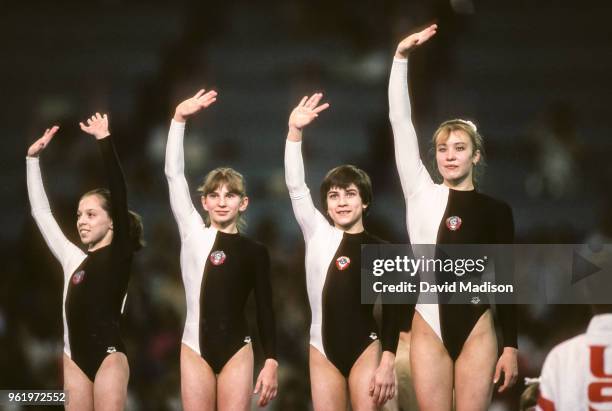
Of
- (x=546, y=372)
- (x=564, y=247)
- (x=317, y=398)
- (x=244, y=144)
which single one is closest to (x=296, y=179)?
(x=244, y=144)

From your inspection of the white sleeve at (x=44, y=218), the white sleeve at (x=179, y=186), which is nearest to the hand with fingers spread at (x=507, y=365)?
the white sleeve at (x=179, y=186)

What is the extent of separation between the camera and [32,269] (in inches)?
181

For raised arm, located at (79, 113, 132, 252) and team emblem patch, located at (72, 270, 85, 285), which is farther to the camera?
team emblem patch, located at (72, 270, 85, 285)

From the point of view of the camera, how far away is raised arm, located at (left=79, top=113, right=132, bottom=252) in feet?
14.4

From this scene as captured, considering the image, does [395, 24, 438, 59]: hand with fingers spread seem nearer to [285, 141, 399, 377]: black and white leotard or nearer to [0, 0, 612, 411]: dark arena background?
[0, 0, 612, 411]: dark arena background

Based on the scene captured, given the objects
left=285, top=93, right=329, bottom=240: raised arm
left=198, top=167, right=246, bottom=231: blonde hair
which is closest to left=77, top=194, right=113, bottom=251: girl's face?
left=198, top=167, right=246, bottom=231: blonde hair

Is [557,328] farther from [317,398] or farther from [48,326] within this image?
[48,326]

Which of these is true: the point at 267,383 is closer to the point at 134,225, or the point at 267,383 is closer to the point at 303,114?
the point at 134,225

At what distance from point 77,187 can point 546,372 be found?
2.32 m

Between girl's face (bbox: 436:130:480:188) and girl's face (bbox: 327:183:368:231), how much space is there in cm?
38

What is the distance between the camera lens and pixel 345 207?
4.36 m

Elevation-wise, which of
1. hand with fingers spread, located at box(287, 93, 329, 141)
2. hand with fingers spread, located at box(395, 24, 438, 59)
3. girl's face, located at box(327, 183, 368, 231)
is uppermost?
hand with fingers spread, located at box(395, 24, 438, 59)

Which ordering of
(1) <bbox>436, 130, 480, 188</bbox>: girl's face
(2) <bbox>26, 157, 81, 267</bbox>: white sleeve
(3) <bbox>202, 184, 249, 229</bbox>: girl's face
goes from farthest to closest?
(2) <bbox>26, 157, 81, 267</bbox>: white sleeve, (3) <bbox>202, 184, 249, 229</bbox>: girl's face, (1) <bbox>436, 130, 480, 188</bbox>: girl's face

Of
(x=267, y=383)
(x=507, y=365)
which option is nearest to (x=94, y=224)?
(x=267, y=383)
